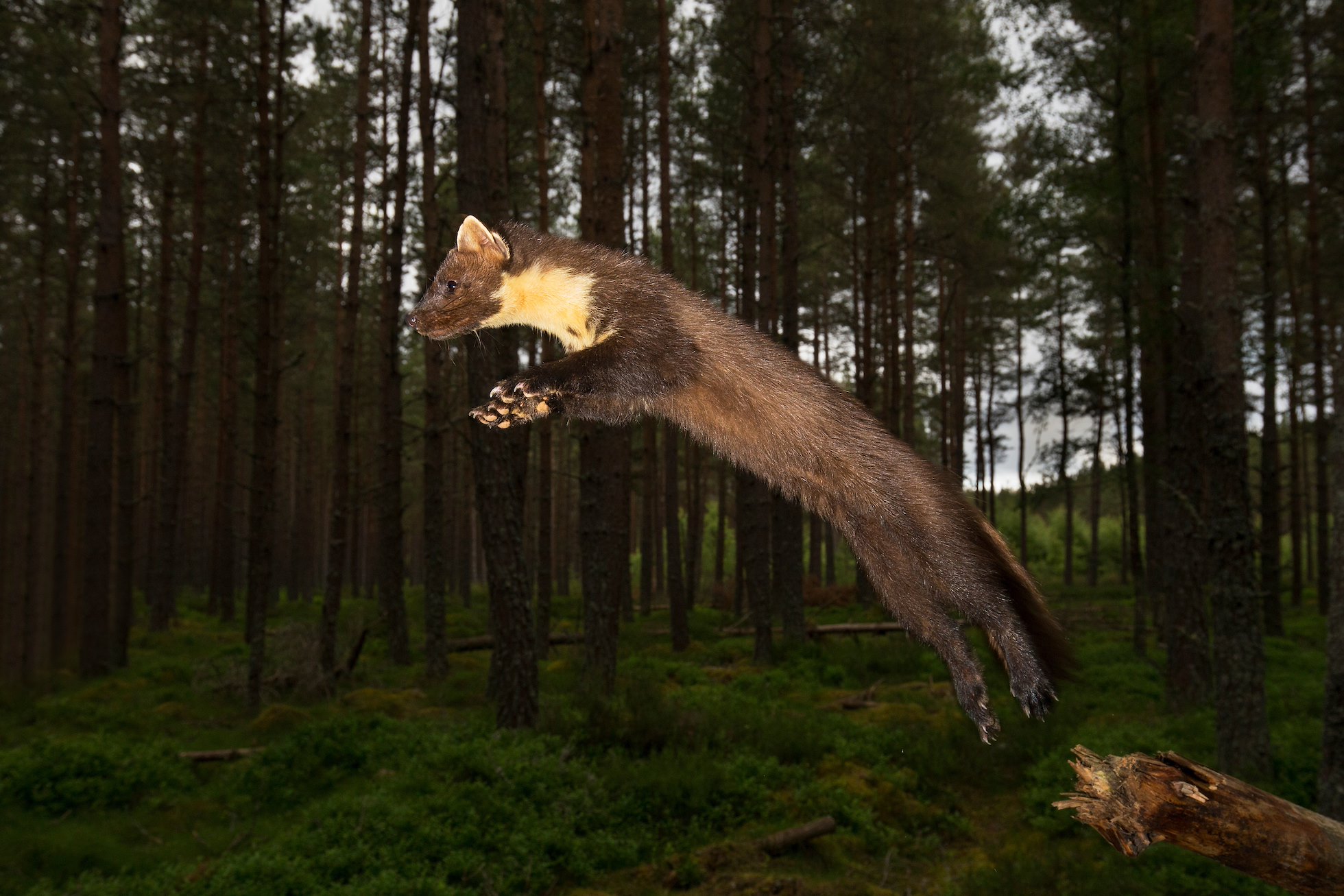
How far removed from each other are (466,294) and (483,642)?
16774mm

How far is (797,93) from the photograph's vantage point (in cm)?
2159

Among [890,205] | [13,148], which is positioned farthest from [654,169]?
[13,148]

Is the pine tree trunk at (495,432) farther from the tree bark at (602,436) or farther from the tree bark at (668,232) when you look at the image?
the tree bark at (668,232)

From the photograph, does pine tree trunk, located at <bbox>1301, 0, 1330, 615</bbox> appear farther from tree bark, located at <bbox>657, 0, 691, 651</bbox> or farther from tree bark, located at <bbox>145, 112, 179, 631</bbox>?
tree bark, located at <bbox>145, 112, 179, 631</bbox>

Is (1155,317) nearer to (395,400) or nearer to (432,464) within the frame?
(432,464)

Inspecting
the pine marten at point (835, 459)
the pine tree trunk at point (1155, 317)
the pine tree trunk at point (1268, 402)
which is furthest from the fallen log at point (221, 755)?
the pine tree trunk at point (1268, 402)

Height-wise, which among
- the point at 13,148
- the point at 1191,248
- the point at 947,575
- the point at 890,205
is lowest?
the point at 947,575

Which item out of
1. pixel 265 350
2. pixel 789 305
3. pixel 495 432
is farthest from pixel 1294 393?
pixel 265 350

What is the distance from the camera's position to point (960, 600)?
83.1 inches

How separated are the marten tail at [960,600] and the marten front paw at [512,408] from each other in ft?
2.95

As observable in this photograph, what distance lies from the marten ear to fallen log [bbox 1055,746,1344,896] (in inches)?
93.6

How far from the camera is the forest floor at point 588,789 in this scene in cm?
760

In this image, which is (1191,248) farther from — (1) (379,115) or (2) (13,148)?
(2) (13,148)

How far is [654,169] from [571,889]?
23.4 m
